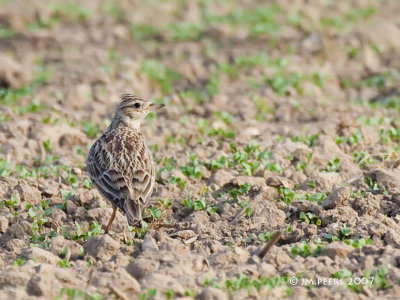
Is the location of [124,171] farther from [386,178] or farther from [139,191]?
[386,178]

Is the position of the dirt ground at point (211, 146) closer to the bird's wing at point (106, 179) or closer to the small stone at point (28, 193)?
the small stone at point (28, 193)

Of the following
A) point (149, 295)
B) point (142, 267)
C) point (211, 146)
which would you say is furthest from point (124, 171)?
point (211, 146)

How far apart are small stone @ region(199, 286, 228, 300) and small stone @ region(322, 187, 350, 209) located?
1.82 metres

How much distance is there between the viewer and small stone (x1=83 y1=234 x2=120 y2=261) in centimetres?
599

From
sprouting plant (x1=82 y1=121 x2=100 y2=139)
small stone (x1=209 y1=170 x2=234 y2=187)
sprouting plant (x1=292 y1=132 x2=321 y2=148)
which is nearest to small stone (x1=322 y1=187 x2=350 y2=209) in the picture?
small stone (x1=209 y1=170 x2=234 y2=187)

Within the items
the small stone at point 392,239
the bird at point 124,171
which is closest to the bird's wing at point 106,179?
the bird at point 124,171

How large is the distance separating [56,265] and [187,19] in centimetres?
846

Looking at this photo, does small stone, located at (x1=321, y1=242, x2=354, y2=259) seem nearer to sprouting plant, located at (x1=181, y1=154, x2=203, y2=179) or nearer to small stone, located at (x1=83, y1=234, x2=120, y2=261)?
small stone, located at (x1=83, y1=234, x2=120, y2=261)

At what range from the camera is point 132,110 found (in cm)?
798

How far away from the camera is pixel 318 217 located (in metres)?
A: 6.64

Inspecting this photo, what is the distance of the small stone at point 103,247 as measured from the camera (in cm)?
599

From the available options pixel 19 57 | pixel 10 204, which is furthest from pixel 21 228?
pixel 19 57

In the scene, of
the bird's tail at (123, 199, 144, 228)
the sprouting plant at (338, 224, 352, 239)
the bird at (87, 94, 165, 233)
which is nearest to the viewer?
the sprouting plant at (338, 224, 352, 239)

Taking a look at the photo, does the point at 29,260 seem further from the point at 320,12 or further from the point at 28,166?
the point at 320,12
